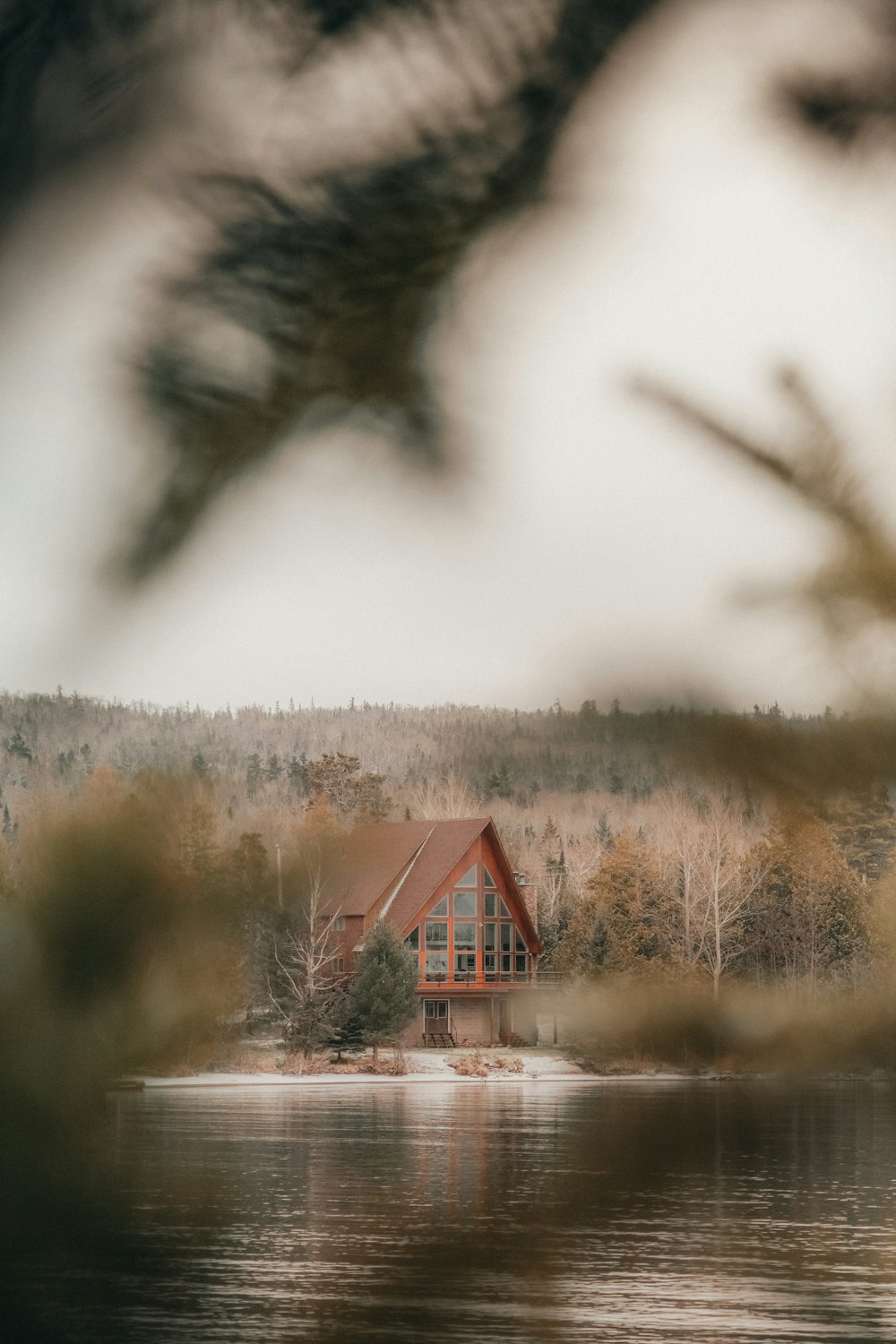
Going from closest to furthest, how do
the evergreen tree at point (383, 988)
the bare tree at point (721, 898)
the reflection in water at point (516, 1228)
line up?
the bare tree at point (721, 898) → the reflection in water at point (516, 1228) → the evergreen tree at point (383, 988)

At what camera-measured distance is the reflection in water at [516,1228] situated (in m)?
6.34

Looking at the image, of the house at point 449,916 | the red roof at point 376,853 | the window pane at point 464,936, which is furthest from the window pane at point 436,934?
the red roof at point 376,853

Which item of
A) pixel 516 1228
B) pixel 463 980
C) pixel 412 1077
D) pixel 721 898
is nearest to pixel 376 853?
pixel 721 898

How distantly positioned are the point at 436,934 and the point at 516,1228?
16365mm

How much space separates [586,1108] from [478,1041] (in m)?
11.5

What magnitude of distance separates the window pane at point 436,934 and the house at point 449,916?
Answer: 1.3 inches

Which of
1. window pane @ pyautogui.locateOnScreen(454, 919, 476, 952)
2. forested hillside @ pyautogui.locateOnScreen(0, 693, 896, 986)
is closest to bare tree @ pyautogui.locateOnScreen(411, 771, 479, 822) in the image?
forested hillside @ pyautogui.locateOnScreen(0, 693, 896, 986)

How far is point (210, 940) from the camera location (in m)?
5.51

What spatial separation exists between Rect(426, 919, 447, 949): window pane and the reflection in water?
3849 mm

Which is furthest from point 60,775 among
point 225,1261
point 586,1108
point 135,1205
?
point 586,1108

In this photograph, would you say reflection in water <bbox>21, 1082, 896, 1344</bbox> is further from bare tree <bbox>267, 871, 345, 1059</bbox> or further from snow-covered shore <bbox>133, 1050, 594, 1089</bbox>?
snow-covered shore <bbox>133, 1050, 594, 1089</bbox>

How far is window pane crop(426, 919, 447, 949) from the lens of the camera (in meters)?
25.3

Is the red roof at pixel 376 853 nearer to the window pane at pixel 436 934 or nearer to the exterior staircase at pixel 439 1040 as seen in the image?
the window pane at pixel 436 934

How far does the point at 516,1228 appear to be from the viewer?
10.6 meters
